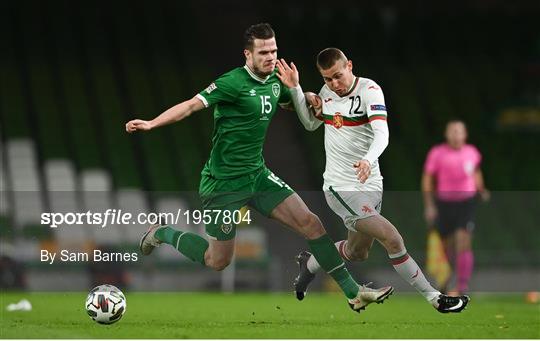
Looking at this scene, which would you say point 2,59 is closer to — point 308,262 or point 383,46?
point 383,46

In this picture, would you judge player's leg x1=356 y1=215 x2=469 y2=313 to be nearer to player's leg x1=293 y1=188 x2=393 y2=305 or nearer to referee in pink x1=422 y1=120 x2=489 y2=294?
player's leg x1=293 y1=188 x2=393 y2=305

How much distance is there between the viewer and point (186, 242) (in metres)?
9.60

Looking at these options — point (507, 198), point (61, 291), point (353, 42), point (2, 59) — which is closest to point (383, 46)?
point (353, 42)

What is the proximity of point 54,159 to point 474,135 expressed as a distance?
6.98 metres

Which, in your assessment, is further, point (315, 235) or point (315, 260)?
point (315, 260)

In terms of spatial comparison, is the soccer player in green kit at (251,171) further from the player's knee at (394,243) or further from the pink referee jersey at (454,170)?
the pink referee jersey at (454,170)

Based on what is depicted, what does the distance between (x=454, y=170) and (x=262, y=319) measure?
3841 mm

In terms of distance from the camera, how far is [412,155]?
2008 centimetres

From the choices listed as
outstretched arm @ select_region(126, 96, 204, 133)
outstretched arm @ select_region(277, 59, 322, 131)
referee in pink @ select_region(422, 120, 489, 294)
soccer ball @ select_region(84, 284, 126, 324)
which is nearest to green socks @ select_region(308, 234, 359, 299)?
outstretched arm @ select_region(277, 59, 322, 131)

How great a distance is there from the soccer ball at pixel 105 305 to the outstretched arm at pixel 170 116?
4.10 feet

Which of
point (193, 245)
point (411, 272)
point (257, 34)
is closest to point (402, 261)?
point (411, 272)

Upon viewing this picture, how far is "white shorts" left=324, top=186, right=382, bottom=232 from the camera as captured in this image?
365 inches

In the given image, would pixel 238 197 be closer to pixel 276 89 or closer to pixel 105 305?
pixel 276 89

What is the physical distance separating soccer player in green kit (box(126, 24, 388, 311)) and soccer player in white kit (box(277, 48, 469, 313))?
0.22 metres
